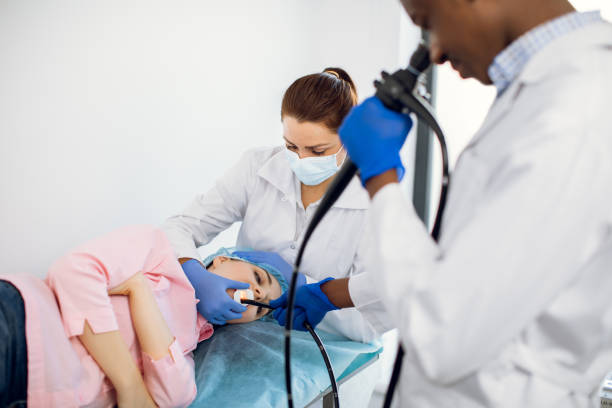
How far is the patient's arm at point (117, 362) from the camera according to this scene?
44.2 inches

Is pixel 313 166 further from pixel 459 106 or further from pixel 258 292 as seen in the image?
pixel 459 106

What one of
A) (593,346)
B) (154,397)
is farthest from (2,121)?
(593,346)

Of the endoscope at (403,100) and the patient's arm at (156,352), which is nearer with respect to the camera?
the endoscope at (403,100)

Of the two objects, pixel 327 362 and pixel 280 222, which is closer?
pixel 327 362

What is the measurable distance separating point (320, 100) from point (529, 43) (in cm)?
103

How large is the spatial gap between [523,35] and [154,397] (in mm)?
1111

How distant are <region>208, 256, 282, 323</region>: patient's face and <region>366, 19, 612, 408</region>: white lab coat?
0.99 m

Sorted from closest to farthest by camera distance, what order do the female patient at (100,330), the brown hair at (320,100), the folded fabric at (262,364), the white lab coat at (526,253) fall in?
the white lab coat at (526,253), the female patient at (100,330), the folded fabric at (262,364), the brown hair at (320,100)

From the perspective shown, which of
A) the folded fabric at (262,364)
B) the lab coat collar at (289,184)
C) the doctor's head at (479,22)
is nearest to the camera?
the doctor's head at (479,22)

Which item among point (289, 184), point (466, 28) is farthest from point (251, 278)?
point (466, 28)

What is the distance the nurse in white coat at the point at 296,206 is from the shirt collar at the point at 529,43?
975 millimetres

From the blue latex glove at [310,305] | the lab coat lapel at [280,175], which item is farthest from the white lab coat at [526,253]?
the lab coat lapel at [280,175]

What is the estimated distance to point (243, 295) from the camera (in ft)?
5.15

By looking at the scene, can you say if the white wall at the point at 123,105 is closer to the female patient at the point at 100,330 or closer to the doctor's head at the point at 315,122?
the female patient at the point at 100,330
